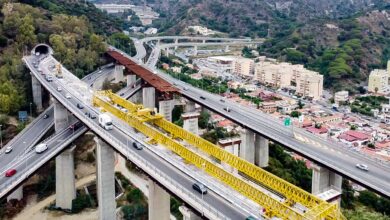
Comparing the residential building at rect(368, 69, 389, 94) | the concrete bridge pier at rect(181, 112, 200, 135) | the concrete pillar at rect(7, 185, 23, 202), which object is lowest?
the concrete pillar at rect(7, 185, 23, 202)

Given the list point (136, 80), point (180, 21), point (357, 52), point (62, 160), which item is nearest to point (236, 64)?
point (357, 52)

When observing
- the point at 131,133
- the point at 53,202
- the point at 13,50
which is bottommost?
the point at 53,202

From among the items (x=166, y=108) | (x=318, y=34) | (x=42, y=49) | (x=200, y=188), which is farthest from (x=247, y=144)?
(x=318, y=34)

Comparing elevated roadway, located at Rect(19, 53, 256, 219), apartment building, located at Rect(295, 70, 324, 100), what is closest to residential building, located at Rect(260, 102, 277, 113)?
apartment building, located at Rect(295, 70, 324, 100)

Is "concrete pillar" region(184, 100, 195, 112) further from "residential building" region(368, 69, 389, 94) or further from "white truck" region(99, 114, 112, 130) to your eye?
"residential building" region(368, 69, 389, 94)

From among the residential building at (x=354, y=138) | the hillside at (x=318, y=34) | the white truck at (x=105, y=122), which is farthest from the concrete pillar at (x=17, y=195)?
the hillside at (x=318, y=34)

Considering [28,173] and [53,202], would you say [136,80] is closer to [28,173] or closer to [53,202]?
[53,202]
